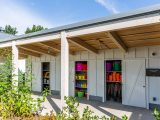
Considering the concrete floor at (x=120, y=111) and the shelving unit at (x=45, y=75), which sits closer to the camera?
the concrete floor at (x=120, y=111)

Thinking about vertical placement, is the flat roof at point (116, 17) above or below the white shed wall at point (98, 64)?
above

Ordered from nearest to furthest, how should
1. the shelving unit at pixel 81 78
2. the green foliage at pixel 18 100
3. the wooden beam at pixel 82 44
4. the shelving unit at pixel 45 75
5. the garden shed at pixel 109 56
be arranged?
1. the green foliage at pixel 18 100
2. the garden shed at pixel 109 56
3. the wooden beam at pixel 82 44
4. the shelving unit at pixel 81 78
5. the shelving unit at pixel 45 75

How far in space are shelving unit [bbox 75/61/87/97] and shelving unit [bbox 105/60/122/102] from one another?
148cm

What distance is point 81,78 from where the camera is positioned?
37.4 ft

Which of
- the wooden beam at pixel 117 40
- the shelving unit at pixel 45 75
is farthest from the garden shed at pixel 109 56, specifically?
the shelving unit at pixel 45 75

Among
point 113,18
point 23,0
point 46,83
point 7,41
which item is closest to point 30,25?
point 23,0

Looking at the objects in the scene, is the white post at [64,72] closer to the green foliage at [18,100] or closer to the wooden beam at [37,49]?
the green foliage at [18,100]

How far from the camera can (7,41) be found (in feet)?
32.3

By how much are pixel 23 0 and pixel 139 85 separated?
33.5ft

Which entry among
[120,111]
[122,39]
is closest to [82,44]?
[122,39]

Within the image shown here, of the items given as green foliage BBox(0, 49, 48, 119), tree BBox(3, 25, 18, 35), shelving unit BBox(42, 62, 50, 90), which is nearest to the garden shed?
shelving unit BBox(42, 62, 50, 90)

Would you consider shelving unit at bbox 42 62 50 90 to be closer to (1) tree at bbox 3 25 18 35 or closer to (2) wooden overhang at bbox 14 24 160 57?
(2) wooden overhang at bbox 14 24 160 57

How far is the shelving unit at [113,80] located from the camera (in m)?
9.82

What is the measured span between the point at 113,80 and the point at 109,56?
1.14 m
